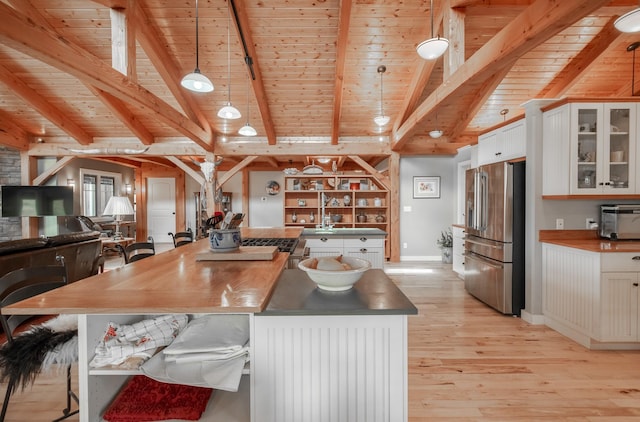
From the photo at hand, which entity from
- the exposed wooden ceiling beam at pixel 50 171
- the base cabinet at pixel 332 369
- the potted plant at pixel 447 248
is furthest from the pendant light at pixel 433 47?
the exposed wooden ceiling beam at pixel 50 171

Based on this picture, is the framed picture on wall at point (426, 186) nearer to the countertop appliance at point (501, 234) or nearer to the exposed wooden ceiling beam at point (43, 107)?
the countertop appliance at point (501, 234)

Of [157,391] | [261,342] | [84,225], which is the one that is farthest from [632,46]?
[84,225]

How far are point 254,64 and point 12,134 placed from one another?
530 centimetres

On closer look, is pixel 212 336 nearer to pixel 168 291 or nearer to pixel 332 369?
pixel 168 291

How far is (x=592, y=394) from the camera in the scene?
1888 millimetres

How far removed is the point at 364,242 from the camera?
12.1 ft

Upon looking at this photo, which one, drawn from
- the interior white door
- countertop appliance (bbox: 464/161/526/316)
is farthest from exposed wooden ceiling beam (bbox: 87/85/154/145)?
countertop appliance (bbox: 464/161/526/316)

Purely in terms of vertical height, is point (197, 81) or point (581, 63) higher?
point (581, 63)

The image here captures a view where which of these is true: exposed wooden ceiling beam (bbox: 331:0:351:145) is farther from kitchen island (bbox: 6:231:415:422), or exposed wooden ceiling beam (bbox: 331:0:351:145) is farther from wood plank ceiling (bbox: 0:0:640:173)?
kitchen island (bbox: 6:231:415:422)

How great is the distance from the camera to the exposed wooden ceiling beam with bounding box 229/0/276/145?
11.0ft

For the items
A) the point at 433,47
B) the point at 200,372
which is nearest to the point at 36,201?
the point at 200,372

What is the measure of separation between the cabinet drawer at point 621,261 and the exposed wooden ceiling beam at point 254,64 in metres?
4.05

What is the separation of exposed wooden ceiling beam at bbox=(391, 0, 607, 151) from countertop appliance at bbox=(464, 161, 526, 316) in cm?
99

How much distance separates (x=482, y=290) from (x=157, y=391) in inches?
137
